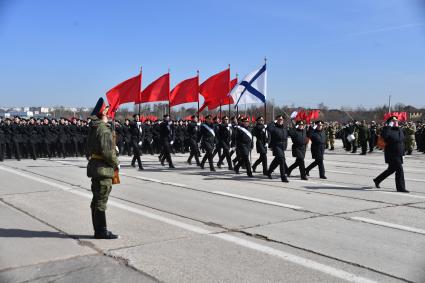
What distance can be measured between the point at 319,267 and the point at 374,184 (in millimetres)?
7597

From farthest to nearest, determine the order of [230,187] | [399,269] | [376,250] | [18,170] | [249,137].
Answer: [18,170] < [249,137] < [230,187] < [376,250] < [399,269]

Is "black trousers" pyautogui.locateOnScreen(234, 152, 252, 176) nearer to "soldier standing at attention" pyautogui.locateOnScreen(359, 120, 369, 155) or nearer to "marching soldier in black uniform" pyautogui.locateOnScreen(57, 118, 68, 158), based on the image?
"marching soldier in black uniform" pyautogui.locateOnScreen(57, 118, 68, 158)

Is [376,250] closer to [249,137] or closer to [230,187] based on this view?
[230,187]

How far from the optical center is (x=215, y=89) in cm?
1938

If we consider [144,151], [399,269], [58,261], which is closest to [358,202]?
[399,269]

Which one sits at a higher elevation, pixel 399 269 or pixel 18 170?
pixel 18 170

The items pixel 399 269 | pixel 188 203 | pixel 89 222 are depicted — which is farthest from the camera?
pixel 188 203

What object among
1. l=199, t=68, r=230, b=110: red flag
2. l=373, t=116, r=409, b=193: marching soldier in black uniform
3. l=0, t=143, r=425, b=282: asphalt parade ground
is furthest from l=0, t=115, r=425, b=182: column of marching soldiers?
l=373, t=116, r=409, b=193: marching soldier in black uniform

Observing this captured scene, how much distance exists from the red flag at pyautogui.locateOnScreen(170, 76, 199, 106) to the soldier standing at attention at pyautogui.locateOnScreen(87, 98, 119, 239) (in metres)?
13.4

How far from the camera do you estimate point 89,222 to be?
7.53 meters

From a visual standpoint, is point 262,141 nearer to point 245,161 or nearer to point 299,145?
point 245,161

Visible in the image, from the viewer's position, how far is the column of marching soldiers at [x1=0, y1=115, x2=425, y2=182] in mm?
13289

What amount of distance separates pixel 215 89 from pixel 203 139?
14.4 ft

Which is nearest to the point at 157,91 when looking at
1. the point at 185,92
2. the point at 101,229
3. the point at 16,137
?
the point at 185,92
